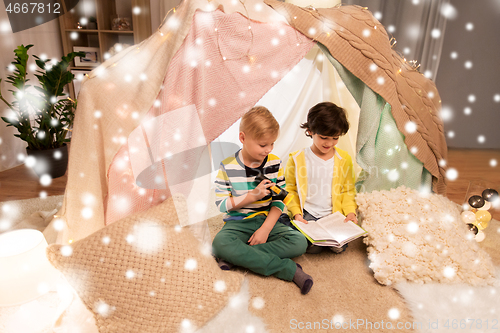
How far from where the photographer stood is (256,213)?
1212 mm

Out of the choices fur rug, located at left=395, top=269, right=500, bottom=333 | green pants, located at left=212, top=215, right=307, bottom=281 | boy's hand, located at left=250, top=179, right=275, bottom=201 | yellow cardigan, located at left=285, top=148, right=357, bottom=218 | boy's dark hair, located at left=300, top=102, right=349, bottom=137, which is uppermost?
boy's dark hair, located at left=300, top=102, right=349, bottom=137

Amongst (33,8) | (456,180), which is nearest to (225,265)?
(456,180)

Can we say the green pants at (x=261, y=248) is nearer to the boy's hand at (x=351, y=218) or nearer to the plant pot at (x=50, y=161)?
the boy's hand at (x=351, y=218)

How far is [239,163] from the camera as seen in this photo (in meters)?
1.18

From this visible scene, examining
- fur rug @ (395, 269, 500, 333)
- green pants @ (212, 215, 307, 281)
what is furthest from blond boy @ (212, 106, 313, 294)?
fur rug @ (395, 269, 500, 333)

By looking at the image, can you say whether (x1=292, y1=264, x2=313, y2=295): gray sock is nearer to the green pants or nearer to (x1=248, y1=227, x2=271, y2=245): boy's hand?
the green pants

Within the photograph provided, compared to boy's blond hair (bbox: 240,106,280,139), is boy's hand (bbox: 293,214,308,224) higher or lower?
lower

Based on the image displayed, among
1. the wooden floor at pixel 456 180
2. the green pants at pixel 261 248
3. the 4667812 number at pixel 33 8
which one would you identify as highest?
the 4667812 number at pixel 33 8

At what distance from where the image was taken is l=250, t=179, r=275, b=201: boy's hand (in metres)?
1.13

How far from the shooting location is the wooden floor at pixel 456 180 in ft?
6.04

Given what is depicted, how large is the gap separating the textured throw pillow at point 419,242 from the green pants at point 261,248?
0.29 meters

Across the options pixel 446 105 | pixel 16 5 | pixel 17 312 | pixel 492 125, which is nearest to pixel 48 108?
pixel 16 5

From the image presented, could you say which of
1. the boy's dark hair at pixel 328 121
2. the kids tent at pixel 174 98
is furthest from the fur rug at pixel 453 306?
the kids tent at pixel 174 98

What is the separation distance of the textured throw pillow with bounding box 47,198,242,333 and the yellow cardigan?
1.57 ft
